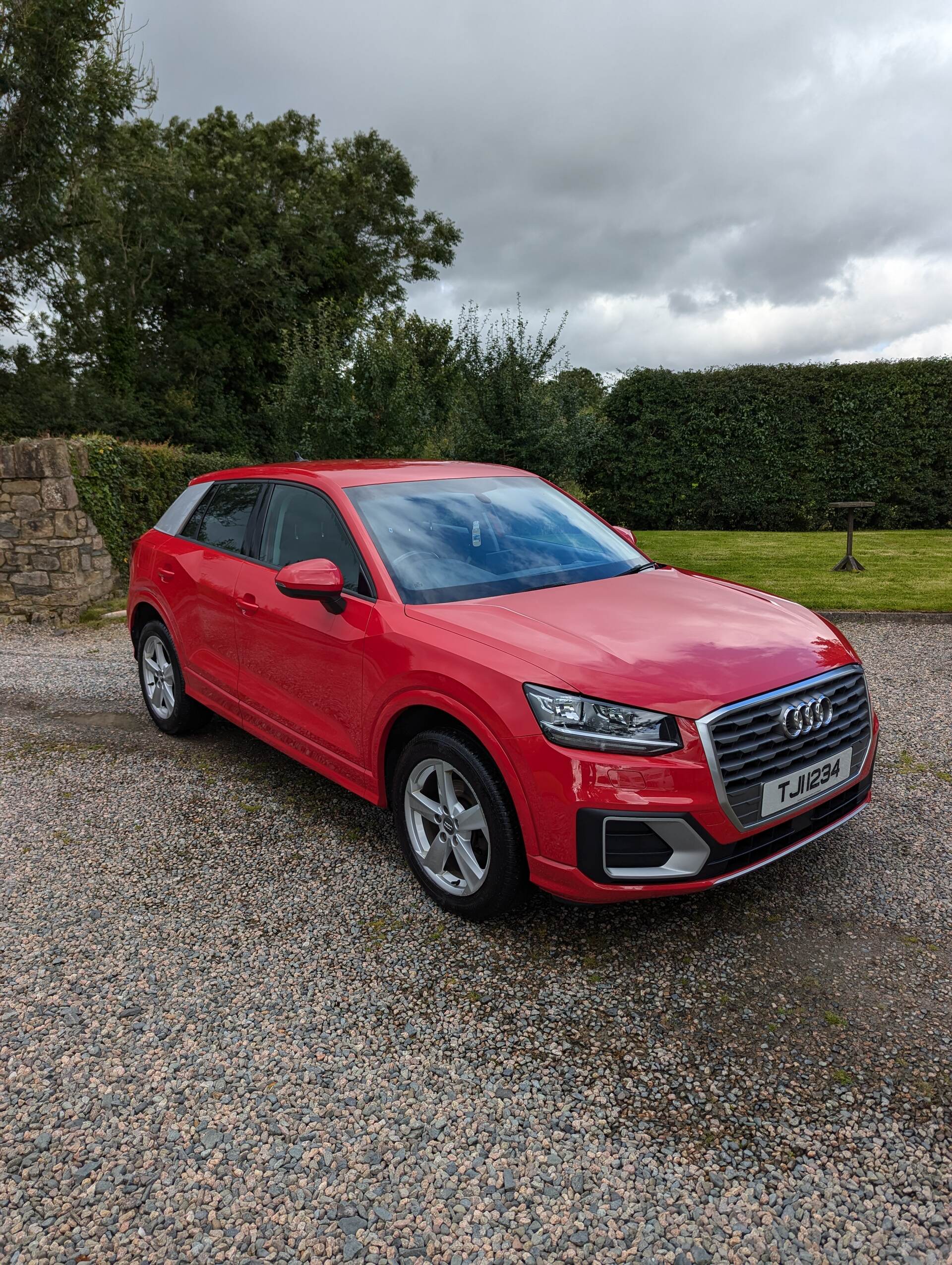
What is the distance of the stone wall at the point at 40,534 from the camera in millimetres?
9562

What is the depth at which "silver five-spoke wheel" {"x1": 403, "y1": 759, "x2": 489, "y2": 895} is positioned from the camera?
302cm

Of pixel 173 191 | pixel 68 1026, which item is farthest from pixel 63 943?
pixel 173 191

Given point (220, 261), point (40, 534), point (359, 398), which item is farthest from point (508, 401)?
point (220, 261)

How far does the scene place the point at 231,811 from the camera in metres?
4.25

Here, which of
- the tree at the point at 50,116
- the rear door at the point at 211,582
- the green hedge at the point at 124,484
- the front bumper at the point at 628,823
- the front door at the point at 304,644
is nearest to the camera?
the front bumper at the point at 628,823

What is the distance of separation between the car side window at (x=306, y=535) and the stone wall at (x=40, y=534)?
6.54 meters

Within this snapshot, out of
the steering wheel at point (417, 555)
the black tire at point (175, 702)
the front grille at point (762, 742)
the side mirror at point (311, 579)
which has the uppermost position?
the steering wheel at point (417, 555)

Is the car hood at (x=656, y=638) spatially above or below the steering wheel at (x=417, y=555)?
below

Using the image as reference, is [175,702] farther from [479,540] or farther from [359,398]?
[359,398]

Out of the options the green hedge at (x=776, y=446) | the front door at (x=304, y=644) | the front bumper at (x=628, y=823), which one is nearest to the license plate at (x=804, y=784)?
the front bumper at (x=628, y=823)

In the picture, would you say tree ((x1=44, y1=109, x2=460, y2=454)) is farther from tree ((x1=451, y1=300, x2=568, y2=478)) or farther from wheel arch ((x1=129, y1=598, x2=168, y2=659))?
wheel arch ((x1=129, y1=598, x2=168, y2=659))

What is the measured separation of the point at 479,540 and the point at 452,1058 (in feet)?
7.24

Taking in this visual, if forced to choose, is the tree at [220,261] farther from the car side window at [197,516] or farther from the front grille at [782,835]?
the front grille at [782,835]

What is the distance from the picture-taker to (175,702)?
5.27m
